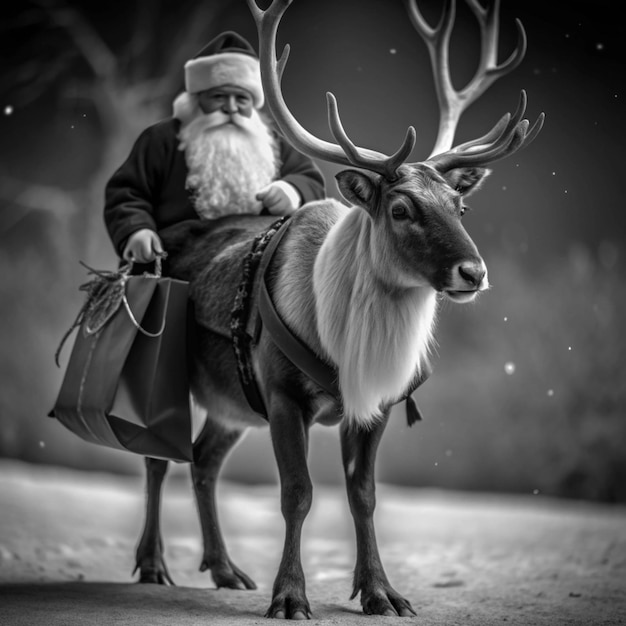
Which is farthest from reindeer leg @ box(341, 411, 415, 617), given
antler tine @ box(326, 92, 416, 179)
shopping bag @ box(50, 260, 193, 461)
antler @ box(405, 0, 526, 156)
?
antler @ box(405, 0, 526, 156)

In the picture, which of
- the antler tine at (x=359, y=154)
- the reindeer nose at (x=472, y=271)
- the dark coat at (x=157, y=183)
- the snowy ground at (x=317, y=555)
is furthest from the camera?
the dark coat at (x=157, y=183)

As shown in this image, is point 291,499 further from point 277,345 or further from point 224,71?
point 224,71

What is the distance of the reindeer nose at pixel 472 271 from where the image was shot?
2.03 meters

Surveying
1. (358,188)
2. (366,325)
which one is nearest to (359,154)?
(358,188)

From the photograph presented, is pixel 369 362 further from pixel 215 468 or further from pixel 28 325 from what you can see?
pixel 28 325

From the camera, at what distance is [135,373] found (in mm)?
2537

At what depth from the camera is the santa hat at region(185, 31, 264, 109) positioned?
114 inches

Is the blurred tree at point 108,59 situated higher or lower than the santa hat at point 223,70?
higher

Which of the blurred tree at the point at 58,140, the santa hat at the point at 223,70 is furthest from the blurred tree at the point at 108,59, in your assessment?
the santa hat at the point at 223,70

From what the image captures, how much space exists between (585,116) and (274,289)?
6.33 ft

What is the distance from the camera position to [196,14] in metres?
5.38

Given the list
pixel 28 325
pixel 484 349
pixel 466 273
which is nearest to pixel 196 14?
pixel 28 325

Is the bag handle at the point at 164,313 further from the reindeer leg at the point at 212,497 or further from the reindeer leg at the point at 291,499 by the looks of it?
the reindeer leg at the point at 212,497

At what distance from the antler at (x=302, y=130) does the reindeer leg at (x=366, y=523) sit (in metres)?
0.71
